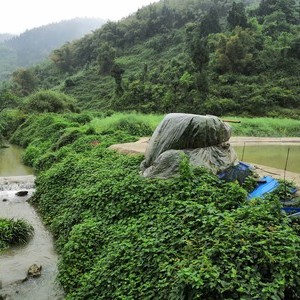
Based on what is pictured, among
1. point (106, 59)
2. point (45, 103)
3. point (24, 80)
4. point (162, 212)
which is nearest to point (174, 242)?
point (162, 212)

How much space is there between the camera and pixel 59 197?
9.49m

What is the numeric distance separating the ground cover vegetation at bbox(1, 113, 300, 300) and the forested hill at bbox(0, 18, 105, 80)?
86626 millimetres

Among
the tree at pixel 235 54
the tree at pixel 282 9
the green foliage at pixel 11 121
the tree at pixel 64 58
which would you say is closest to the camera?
the green foliage at pixel 11 121

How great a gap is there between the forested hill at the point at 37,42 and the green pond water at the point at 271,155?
82.2m

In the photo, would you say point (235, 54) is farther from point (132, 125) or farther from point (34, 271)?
point (34, 271)

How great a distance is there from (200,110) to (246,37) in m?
10.7

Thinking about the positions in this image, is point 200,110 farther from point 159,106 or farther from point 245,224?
point 245,224

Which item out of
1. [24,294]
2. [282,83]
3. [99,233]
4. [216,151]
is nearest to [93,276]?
[99,233]

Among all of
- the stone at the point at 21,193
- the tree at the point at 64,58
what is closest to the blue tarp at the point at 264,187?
the stone at the point at 21,193

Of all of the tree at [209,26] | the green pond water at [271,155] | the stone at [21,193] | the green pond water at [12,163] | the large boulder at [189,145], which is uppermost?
the tree at [209,26]

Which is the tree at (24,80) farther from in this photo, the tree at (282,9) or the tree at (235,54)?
the tree at (282,9)

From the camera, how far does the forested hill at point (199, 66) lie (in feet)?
86.3

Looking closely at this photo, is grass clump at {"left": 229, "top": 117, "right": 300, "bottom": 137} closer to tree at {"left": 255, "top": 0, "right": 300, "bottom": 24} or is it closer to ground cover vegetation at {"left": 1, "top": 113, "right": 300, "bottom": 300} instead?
ground cover vegetation at {"left": 1, "top": 113, "right": 300, "bottom": 300}

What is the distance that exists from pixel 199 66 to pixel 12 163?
17567 millimetres
